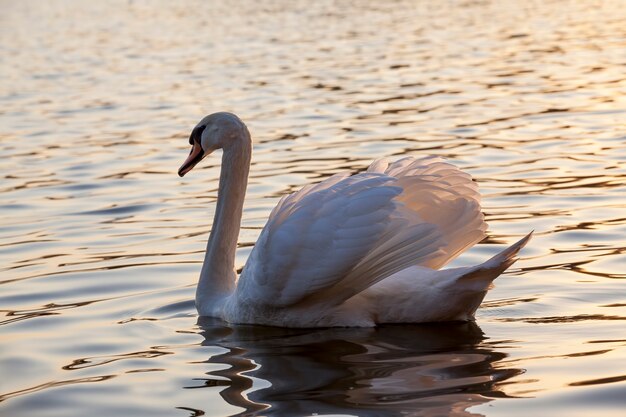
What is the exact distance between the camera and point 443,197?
6684mm

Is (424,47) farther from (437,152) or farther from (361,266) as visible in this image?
(361,266)

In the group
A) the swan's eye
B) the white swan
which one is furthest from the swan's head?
the white swan

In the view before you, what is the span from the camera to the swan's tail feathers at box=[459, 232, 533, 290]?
6016 mm

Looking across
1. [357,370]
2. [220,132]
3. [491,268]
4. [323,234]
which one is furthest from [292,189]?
[357,370]

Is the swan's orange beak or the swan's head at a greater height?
the swan's head

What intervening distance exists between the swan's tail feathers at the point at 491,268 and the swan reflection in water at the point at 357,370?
0.30m

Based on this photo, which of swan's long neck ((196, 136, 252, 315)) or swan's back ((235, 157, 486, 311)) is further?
swan's long neck ((196, 136, 252, 315))

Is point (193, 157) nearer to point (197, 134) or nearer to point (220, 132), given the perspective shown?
point (197, 134)

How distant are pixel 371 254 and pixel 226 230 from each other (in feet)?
4.83

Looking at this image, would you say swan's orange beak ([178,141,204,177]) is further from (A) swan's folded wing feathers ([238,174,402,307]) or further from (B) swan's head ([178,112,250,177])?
(A) swan's folded wing feathers ([238,174,402,307])

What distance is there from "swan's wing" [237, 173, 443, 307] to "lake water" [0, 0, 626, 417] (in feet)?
1.19

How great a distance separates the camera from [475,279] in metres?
6.24

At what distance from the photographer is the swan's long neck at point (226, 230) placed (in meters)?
7.30

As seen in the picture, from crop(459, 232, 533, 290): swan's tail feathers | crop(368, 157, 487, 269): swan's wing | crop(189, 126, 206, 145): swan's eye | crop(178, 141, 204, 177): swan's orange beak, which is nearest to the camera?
crop(459, 232, 533, 290): swan's tail feathers
